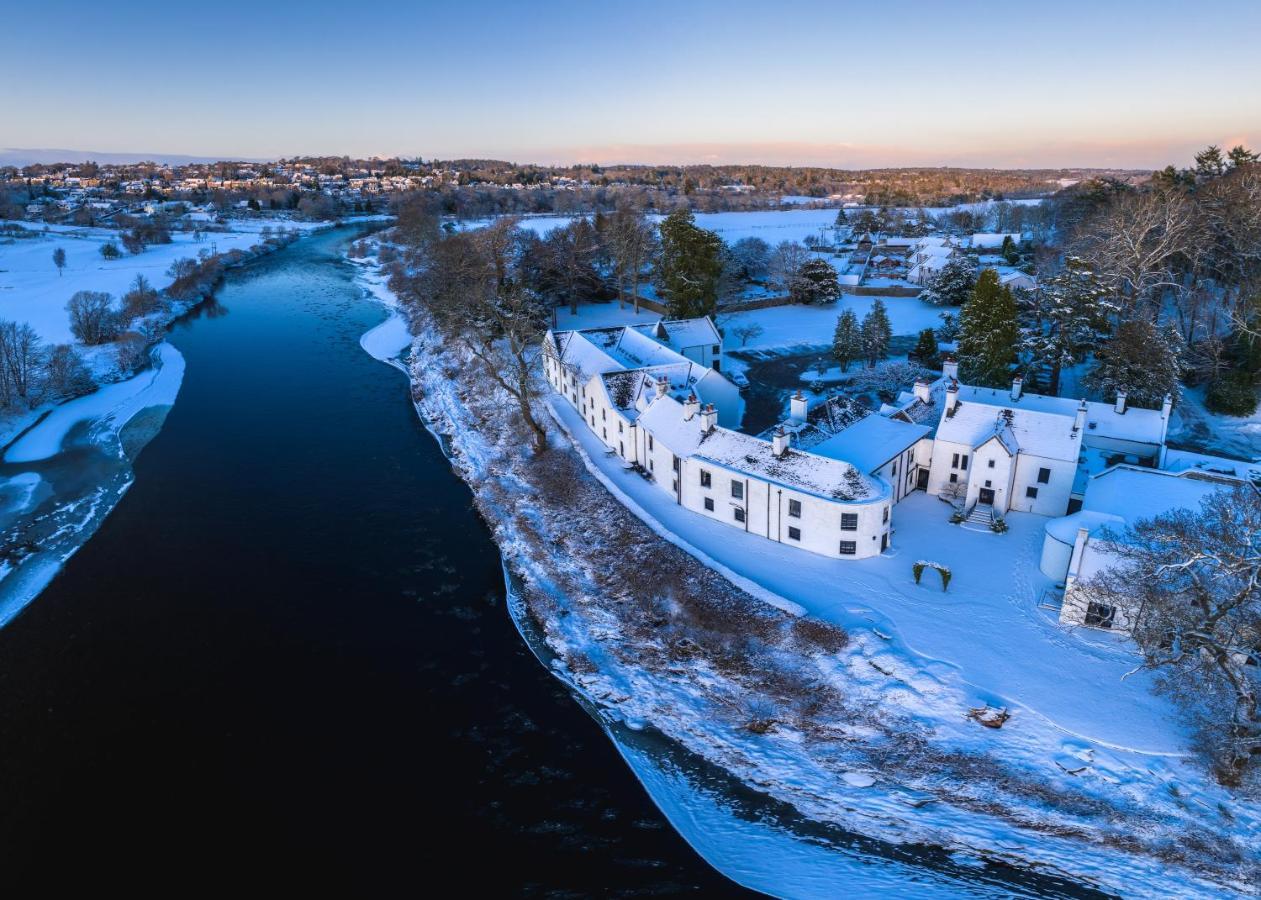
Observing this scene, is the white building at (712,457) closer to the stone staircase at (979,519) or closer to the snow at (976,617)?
the snow at (976,617)

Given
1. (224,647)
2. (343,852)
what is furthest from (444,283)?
(343,852)

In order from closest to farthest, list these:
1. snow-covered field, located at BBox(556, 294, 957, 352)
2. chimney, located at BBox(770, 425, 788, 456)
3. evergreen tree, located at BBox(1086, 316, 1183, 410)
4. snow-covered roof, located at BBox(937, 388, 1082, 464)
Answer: chimney, located at BBox(770, 425, 788, 456)
snow-covered roof, located at BBox(937, 388, 1082, 464)
evergreen tree, located at BBox(1086, 316, 1183, 410)
snow-covered field, located at BBox(556, 294, 957, 352)

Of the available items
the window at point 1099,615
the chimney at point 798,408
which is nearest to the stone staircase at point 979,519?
the window at point 1099,615

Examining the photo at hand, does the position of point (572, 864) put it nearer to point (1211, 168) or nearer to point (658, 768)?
point (658, 768)

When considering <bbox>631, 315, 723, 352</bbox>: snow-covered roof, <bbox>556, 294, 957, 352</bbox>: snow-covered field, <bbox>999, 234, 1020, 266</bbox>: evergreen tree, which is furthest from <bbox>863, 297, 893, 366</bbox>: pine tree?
<bbox>999, 234, 1020, 266</bbox>: evergreen tree

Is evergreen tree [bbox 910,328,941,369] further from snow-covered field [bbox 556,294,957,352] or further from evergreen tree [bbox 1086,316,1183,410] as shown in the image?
evergreen tree [bbox 1086,316,1183,410]

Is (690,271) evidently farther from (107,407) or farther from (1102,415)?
(107,407)

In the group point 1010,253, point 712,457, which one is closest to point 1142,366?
point 712,457

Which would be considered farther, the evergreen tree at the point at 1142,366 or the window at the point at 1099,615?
the evergreen tree at the point at 1142,366
